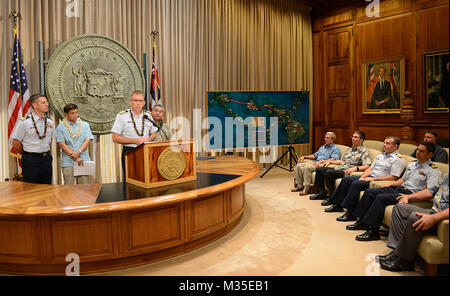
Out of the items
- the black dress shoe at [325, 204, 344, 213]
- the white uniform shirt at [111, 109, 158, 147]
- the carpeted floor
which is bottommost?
the carpeted floor

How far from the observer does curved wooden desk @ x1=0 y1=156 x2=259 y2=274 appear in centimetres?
296

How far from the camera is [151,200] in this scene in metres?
3.10

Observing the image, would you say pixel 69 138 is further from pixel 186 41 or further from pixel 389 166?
pixel 389 166

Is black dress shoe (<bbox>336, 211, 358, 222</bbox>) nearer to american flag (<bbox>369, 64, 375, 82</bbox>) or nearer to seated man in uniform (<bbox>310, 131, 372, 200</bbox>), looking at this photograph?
seated man in uniform (<bbox>310, 131, 372, 200</bbox>)

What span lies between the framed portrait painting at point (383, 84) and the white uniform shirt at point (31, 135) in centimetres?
608

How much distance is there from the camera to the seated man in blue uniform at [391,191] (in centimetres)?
341

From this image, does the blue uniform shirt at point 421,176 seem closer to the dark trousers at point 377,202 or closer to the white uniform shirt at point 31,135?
the dark trousers at point 377,202

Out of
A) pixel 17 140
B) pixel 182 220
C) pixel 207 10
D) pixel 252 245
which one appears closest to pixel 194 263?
pixel 182 220

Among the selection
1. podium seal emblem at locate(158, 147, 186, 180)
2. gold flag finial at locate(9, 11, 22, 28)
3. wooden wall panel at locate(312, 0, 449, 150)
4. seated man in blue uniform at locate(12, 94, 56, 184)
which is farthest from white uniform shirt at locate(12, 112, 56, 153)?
wooden wall panel at locate(312, 0, 449, 150)

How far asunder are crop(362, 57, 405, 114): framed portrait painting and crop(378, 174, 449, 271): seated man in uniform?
432 cm

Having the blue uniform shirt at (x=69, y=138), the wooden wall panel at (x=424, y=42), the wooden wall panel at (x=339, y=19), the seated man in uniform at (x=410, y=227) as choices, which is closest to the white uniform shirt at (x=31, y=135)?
the blue uniform shirt at (x=69, y=138)

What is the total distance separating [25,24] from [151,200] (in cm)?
406

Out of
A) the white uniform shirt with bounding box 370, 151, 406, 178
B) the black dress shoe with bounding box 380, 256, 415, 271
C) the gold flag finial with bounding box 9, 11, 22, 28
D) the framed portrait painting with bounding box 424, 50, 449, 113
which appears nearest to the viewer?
the black dress shoe with bounding box 380, 256, 415, 271

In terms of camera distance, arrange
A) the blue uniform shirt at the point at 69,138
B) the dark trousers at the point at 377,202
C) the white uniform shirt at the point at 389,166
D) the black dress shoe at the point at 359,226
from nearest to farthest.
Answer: the dark trousers at the point at 377,202 → the black dress shoe at the point at 359,226 → the white uniform shirt at the point at 389,166 → the blue uniform shirt at the point at 69,138
